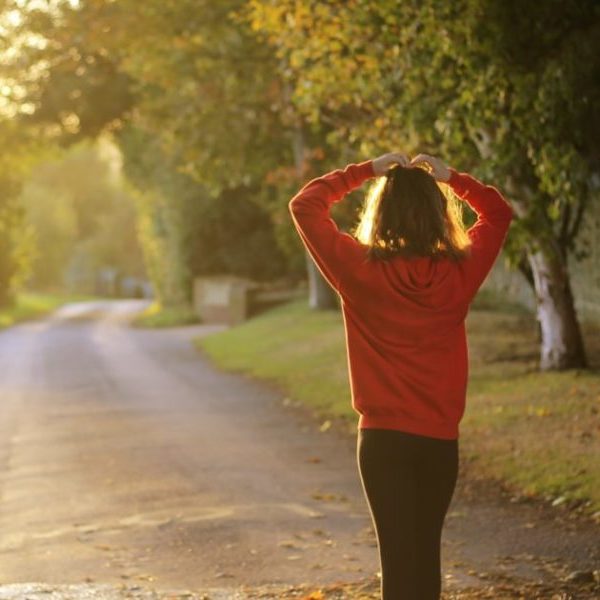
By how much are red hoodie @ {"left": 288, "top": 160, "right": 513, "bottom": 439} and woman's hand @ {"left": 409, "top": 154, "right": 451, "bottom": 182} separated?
1.20ft

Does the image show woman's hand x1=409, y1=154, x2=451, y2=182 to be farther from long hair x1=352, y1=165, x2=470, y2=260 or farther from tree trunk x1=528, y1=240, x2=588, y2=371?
tree trunk x1=528, y1=240, x2=588, y2=371

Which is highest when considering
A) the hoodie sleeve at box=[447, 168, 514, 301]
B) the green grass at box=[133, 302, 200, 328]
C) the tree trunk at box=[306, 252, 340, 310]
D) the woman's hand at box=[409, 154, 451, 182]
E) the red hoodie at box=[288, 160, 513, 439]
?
the woman's hand at box=[409, 154, 451, 182]

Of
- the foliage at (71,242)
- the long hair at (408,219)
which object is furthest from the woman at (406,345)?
the foliage at (71,242)

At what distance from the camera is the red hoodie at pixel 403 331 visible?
179 inches

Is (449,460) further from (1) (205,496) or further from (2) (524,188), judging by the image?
(2) (524,188)

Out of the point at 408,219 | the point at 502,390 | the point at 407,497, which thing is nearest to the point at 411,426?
the point at 407,497

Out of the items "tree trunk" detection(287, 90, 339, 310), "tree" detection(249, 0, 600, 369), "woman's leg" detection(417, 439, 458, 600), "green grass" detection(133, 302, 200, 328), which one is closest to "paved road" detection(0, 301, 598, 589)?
"woman's leg" detection(417, 439, 458, 600)

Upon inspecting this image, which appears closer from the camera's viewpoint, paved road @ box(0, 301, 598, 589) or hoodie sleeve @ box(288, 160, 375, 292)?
hoodie sleeve @ box(288, 160, 375, 292)

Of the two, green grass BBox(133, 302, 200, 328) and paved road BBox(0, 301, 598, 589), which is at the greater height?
paved road BBox(0, 301, 598, 589)

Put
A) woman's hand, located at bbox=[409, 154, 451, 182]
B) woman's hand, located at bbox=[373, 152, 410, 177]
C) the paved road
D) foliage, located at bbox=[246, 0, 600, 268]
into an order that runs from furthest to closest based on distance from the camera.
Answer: foliage, located at bbox=[246, 0, 600, 268] < the paved road < woman's hand, located at bbox=[409, 154, 451, 182] < woman's hand, located at bbox=[373, 152, 410, 177]

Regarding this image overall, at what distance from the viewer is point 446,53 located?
1240 cm

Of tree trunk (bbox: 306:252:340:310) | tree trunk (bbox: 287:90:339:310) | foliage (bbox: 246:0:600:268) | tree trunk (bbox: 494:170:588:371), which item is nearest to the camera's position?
foliage (bbox: 246:0:600:268)

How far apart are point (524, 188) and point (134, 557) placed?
8447 millimetres

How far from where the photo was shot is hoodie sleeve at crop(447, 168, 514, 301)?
15.3 ft
